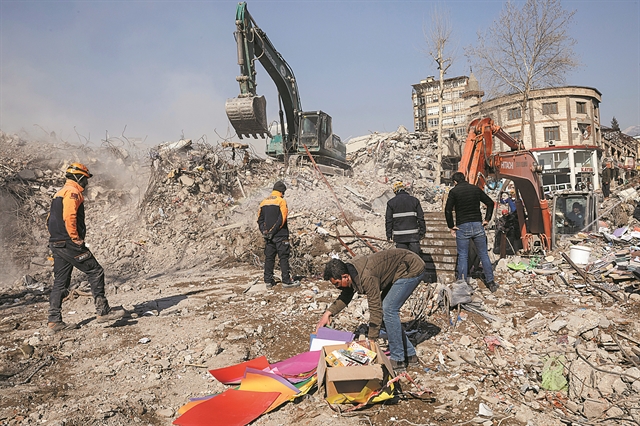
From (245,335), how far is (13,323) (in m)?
2.94

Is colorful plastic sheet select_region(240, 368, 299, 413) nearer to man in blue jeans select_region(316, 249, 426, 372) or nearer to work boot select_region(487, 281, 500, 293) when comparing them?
man in blue jeans select_region(316, 249, 426, 372)

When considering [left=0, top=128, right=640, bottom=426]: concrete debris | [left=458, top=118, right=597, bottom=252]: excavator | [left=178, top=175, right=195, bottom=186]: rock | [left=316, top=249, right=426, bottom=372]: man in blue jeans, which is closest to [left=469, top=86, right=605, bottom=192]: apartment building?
[left=458, top=118, right=597, bottom=252]: excavator

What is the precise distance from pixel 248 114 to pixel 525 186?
5713 mm

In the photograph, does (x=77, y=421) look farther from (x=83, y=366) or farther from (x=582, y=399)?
(x=582, y=399)

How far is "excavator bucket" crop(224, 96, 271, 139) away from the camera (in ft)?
28.6

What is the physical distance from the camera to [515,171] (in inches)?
295

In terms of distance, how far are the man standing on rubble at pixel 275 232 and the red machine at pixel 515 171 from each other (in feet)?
9.69

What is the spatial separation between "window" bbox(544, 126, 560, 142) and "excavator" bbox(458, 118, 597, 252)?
29322 mm

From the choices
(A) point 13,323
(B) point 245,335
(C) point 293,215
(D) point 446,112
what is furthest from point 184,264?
(D) point 446,112

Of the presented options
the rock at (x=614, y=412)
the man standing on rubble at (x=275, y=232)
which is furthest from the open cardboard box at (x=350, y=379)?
the man standing on rubble at (x=275, y=232)

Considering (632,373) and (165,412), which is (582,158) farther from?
(165,412)

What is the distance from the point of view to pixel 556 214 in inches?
374

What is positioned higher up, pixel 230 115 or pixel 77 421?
pixel 230 115

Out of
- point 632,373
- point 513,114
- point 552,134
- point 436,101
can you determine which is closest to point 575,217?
point 632,373
